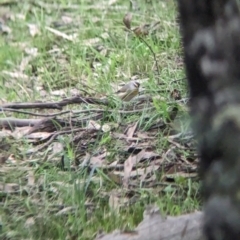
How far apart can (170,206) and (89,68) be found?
75.3 inches

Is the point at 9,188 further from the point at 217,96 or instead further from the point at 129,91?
the point at 217,96

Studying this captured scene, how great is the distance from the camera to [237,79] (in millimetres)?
1754

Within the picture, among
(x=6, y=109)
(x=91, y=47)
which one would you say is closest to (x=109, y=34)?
(x=91, y=47)

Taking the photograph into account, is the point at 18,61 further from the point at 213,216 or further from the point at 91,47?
the point at 213,216

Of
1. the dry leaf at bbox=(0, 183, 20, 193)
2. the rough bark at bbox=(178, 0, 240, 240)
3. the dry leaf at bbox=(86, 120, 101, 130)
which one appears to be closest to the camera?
the rough bark at bbox=(178, 0, 240, 240)

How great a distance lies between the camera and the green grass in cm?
313

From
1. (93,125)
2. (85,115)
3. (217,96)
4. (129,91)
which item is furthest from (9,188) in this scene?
(217,96)

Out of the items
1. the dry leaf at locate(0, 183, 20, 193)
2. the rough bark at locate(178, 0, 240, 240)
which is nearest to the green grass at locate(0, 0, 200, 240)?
the dry leaf at locate(0, 183, 20, 193)

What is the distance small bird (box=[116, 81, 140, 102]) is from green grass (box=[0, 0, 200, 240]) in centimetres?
7

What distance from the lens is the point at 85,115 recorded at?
4105 millimetres

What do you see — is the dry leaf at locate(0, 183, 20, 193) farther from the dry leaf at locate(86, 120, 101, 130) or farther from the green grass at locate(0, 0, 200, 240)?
the dry leaf at locate(86, 120, 101, 130)

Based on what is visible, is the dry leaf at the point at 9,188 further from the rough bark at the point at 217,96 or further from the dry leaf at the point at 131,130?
the rough bark at the point at 217,96

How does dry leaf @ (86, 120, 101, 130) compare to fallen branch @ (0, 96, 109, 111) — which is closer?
dry leaf @ (86, 120, 101, 130)

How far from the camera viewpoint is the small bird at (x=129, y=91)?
419cm
